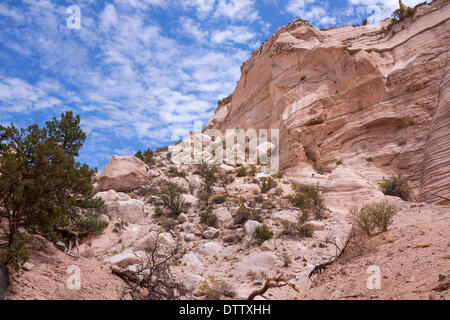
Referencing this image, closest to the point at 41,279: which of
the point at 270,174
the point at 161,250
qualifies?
the point at 161,250

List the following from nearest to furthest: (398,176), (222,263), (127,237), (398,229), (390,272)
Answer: (390,272) → (398,229) → (222,263) → (127,237) → (398,176)

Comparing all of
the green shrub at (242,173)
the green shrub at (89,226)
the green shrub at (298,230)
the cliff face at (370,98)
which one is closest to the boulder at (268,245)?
the green shrub at (298,230)

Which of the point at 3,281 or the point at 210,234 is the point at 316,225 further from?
the point at 3,281

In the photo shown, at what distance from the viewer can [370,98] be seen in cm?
1777

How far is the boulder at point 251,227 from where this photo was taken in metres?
10.2

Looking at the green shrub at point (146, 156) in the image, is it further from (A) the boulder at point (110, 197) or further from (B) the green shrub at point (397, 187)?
(B) the green shrub at point (397, 187)

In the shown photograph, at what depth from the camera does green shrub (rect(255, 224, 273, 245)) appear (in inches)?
379

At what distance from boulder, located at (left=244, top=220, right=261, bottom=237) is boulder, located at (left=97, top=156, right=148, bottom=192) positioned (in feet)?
27.2

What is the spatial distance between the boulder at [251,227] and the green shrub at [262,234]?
0.85 ft

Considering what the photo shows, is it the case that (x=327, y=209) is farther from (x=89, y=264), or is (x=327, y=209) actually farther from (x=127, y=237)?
(x=89, y=264)

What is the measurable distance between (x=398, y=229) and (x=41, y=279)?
8.50 metres

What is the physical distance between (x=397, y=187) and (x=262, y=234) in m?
8.05

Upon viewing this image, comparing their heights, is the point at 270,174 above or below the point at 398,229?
above
